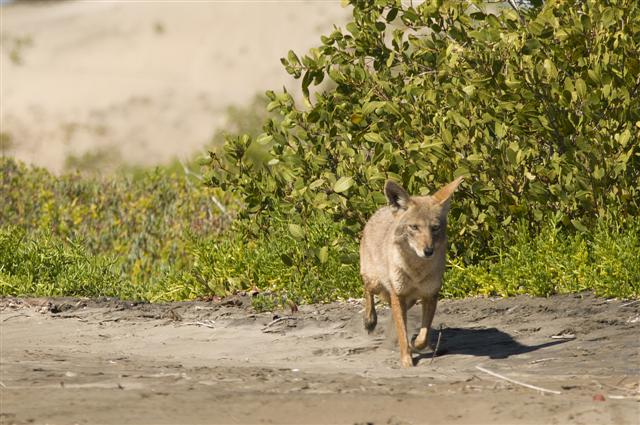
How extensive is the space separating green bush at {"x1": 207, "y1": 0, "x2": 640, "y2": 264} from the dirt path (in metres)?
1.04

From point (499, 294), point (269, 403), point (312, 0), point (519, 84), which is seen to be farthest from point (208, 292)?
point (312, 0)

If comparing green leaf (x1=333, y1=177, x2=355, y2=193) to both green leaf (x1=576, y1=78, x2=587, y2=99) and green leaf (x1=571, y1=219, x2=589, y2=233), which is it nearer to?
green leaf (x1=571, y1=219, x2=589, y2=233)

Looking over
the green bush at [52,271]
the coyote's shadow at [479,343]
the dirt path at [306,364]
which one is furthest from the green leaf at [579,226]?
the green bush at [52,271]

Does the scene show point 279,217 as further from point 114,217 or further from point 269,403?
point 269,403

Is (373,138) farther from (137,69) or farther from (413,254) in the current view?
(137,69)

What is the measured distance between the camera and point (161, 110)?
77.9 ft

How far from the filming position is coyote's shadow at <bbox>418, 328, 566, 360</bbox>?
26.6 ft

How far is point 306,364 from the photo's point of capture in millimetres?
7996

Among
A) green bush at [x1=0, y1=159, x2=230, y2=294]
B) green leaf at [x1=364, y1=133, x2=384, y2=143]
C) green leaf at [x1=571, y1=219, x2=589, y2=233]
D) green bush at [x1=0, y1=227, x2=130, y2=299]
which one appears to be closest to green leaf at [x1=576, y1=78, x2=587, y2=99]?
green leaf at [x1=571, y1=219, x2=589, y2=233]

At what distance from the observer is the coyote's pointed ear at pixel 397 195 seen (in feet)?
26.9

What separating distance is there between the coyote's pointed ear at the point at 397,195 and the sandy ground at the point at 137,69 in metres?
13.0

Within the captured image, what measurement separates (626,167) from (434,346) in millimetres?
2380

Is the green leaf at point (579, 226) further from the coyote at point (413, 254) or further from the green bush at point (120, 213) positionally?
the green bush at point (120, 213)

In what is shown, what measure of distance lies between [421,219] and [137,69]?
745 inches
